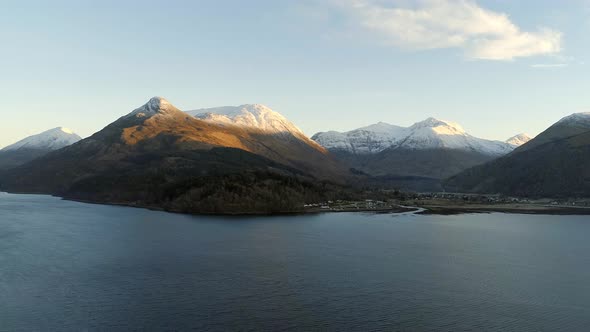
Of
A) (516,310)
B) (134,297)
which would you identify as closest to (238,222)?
(134,297)

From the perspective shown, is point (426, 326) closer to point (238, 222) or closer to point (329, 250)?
point (329, 250)

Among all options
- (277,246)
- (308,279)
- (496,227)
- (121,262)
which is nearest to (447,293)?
(308,279)

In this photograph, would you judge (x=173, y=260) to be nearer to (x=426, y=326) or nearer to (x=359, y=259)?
(x=359, y=259)

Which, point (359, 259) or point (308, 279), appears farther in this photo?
point (359, 259)

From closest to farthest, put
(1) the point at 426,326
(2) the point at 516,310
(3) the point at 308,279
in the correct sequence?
(1) the point at 426,326 → (2) the point at 516,310 → (3) the point at 308,279

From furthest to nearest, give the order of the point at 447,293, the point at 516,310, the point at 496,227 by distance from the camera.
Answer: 1. the point at 496,227
2. the point at 447,293
3. the point at 516,310

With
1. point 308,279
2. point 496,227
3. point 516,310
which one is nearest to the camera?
point 516,310
